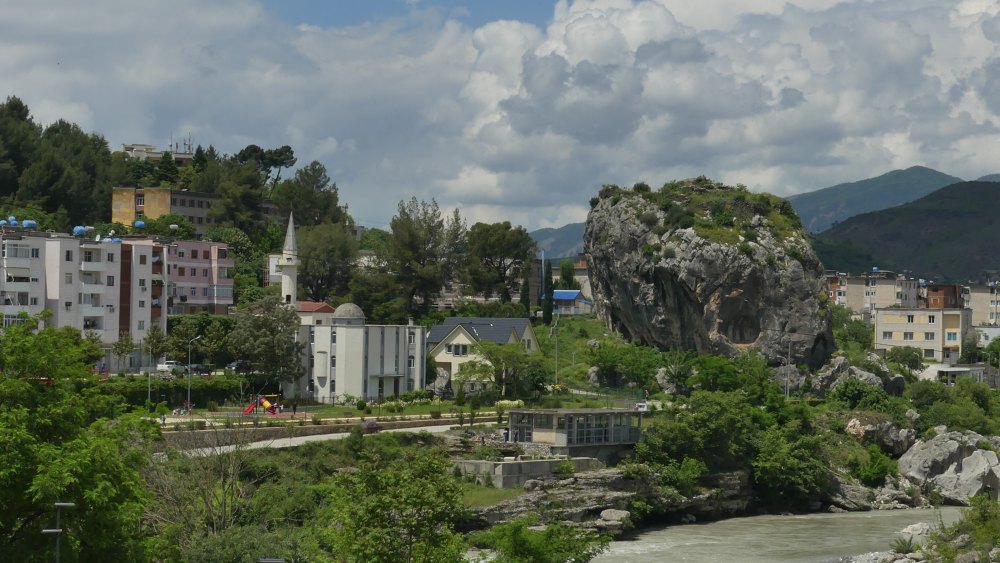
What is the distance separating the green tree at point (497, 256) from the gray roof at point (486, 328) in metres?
12.0

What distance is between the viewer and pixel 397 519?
103 ft

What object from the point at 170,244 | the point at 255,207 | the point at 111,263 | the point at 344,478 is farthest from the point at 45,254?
the point at 344,478

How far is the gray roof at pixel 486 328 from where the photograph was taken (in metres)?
80.3

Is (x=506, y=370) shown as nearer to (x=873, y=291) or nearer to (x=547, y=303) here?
(x=547, y=303)

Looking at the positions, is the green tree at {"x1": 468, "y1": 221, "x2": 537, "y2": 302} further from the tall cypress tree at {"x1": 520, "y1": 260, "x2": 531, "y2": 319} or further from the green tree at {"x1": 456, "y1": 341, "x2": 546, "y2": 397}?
the green tree at {"x1": 456, "y1": 341, "x2": 546, "y2": 397}

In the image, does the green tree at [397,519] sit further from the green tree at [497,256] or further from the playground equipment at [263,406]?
the green tree at [497,256]

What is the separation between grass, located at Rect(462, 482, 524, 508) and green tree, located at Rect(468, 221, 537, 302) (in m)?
43.3

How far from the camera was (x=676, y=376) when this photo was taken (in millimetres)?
78500

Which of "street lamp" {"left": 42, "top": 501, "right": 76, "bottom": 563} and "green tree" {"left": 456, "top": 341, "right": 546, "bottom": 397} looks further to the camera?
"green tree" {"left": 456, "top": 341, "right": 546, "bottom": 397}

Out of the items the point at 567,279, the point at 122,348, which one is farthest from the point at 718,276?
the point at 567,279

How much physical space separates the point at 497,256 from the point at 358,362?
99.8ft

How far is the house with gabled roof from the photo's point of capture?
7844 centimetres

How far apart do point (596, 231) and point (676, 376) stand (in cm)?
1898

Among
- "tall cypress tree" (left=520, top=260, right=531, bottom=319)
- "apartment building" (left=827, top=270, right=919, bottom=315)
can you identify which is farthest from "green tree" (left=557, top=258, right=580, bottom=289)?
"apartment building" (left=827, top=270, right=919, bottom=315)
